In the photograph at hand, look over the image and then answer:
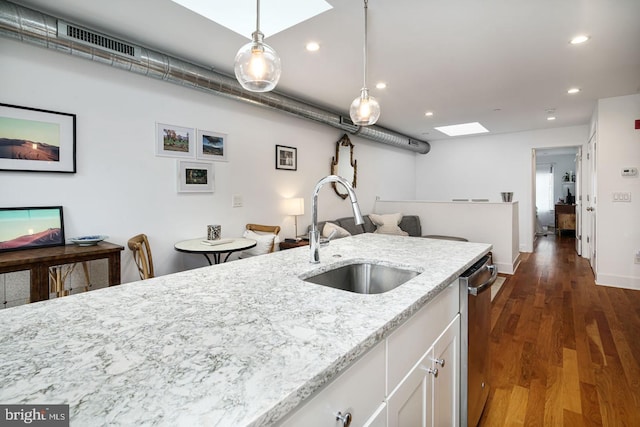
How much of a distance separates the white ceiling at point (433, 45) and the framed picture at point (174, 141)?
2.19 ft

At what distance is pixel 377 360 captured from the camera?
32.9 inches

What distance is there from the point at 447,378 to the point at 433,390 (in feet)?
0.65

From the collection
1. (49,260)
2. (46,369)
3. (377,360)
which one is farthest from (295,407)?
(49,260)

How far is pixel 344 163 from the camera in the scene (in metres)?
5.50

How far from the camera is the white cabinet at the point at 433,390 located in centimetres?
97

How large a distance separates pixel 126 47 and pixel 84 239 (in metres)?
1.50

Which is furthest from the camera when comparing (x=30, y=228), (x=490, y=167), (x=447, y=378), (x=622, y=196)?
(x=490, y=167)

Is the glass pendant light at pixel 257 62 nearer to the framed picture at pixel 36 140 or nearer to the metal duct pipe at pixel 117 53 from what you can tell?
the metal duct pipe at pixel 117 53

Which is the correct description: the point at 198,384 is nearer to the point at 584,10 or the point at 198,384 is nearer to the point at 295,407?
the point at 295,407

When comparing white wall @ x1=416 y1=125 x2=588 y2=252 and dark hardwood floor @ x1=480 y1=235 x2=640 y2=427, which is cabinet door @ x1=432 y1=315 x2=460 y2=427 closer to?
→ dark hardwood floor @ x1=480 y1=235 x2=640 y2=427

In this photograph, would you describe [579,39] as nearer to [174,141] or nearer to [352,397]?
[352,397]

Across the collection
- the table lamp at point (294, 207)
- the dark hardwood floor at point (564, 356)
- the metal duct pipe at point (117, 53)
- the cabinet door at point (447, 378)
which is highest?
the metal duct pipe at point (117, 53)

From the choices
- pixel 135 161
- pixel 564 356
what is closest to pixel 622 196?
pixel 564 356

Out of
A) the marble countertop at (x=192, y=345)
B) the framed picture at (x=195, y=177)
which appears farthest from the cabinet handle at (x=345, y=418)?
the framed picture at (x=195, y=177)
